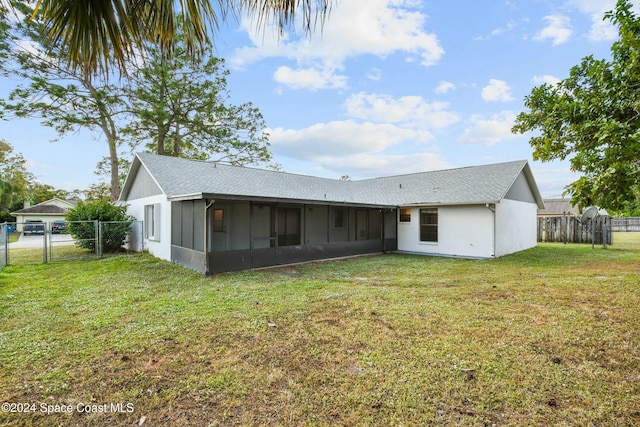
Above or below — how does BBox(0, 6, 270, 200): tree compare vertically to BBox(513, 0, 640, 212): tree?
above

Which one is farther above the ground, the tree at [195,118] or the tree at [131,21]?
the tree at [195,118]

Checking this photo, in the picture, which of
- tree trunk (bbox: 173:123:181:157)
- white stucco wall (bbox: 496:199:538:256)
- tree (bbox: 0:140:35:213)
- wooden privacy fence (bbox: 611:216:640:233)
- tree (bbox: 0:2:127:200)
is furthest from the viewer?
tree (bbox: 0:140:35:213)

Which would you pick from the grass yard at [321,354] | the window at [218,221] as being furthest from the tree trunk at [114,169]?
the grass yard at [321,354]

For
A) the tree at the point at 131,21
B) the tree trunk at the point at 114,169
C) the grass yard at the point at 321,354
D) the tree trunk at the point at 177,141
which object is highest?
the tree trunk at the point at 177,141

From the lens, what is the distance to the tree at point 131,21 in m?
1.61

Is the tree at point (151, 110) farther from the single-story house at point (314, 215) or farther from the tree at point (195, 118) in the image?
the single-story house at point (314, 215)

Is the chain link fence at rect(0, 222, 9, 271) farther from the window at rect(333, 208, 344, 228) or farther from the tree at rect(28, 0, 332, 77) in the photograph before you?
the window at rect(333, 208, 344, 228)

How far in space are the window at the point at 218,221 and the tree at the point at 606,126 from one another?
387 inches

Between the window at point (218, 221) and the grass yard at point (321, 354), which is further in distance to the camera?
the window at point (218, 221)

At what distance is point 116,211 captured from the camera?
13.0 metres

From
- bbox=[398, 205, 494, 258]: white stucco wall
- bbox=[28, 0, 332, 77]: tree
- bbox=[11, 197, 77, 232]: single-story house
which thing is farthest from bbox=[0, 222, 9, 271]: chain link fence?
bbox=[11, 197, 77, 232]: single-story house

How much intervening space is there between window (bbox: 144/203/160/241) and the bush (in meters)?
0.91

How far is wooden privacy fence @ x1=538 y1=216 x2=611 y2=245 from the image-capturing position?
16270mm

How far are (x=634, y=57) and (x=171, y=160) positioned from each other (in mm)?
13975
